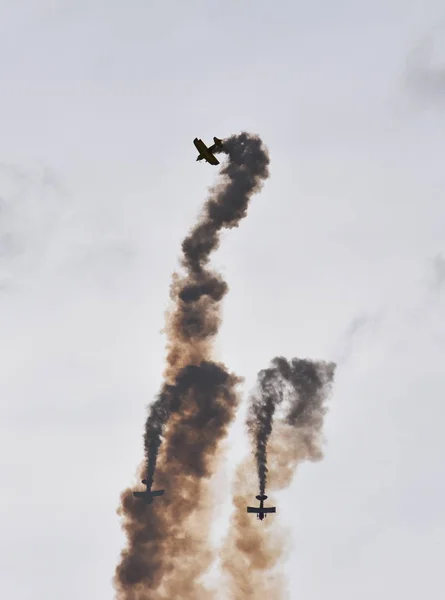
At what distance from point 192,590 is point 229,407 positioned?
21437 millimetres

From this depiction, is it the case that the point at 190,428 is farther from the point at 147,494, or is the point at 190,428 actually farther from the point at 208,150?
the point at 208,150

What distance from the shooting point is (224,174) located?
16175cm

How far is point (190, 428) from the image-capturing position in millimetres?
161875

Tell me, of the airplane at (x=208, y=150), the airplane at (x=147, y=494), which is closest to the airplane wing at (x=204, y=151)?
the airplane at (x=208, y=150)

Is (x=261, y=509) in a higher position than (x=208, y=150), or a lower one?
lower

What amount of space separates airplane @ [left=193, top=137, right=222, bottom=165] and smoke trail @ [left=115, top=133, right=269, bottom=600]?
302cm

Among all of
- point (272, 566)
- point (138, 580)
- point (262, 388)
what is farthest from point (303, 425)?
point (138, 580)

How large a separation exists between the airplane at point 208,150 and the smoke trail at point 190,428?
3022 mm

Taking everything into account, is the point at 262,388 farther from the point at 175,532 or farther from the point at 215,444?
the point at 175,532

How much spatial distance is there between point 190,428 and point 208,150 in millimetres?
32563

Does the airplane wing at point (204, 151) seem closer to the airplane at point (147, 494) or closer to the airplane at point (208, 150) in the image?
the airplane at point (208, 150)

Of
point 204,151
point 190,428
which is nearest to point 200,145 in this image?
point 204,151

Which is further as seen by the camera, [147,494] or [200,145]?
[147,494]

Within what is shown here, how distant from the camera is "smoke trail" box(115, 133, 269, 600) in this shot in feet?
526
